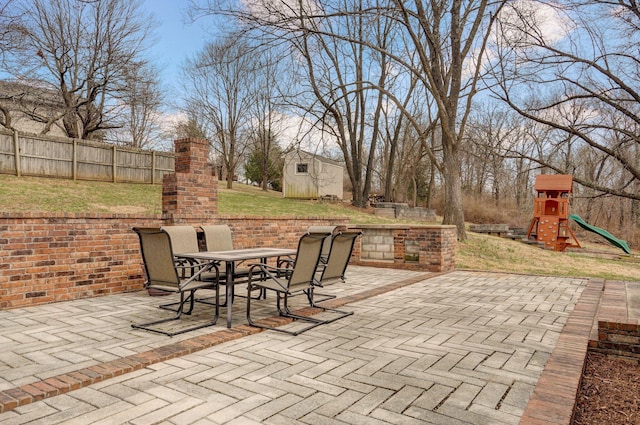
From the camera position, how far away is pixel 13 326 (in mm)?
4121

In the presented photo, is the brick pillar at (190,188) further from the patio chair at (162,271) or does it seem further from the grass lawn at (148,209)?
the grass lawn at (148,209)

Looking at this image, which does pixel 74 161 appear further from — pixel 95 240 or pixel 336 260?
pixel 336 260

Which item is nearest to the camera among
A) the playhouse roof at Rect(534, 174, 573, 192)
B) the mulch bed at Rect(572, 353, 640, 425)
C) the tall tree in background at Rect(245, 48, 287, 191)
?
the mulch bed at Rect(572, 353, 640, 425)

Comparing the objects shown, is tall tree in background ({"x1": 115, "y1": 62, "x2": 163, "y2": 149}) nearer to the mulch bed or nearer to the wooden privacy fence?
the wooden privacy fence

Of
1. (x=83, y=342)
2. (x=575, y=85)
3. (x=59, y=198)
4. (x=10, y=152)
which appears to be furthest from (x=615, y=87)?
(x=10, y=152)

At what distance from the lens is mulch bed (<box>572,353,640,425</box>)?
265 cm

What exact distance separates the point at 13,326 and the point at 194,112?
885 inches

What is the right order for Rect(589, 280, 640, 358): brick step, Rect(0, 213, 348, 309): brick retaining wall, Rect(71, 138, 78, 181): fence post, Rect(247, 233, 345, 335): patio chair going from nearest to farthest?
Rect(589, 280, 640, 358): brick step
Rect(247, 233, 345, 335): patio chair
Rect(0, 213, 348, 309): brick retaining wall
Rect(71, 138, 78, 181): fence post

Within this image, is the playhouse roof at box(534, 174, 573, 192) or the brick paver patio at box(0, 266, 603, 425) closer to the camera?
the brick paver patio at box(0, 266, 603, 425)

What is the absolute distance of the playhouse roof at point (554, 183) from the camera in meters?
17.9

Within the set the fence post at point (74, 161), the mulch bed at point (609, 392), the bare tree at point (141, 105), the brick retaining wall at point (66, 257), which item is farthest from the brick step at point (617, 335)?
the bare tree at point (141, 105)

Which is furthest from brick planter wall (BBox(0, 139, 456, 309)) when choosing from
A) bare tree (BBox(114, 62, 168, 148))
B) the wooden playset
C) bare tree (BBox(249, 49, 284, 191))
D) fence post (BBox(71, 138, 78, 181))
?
bare tree (BBox(114, 62, 168, 148))

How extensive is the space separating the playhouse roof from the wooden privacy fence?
15625 mm

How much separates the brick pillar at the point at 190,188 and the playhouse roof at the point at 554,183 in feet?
51.4
